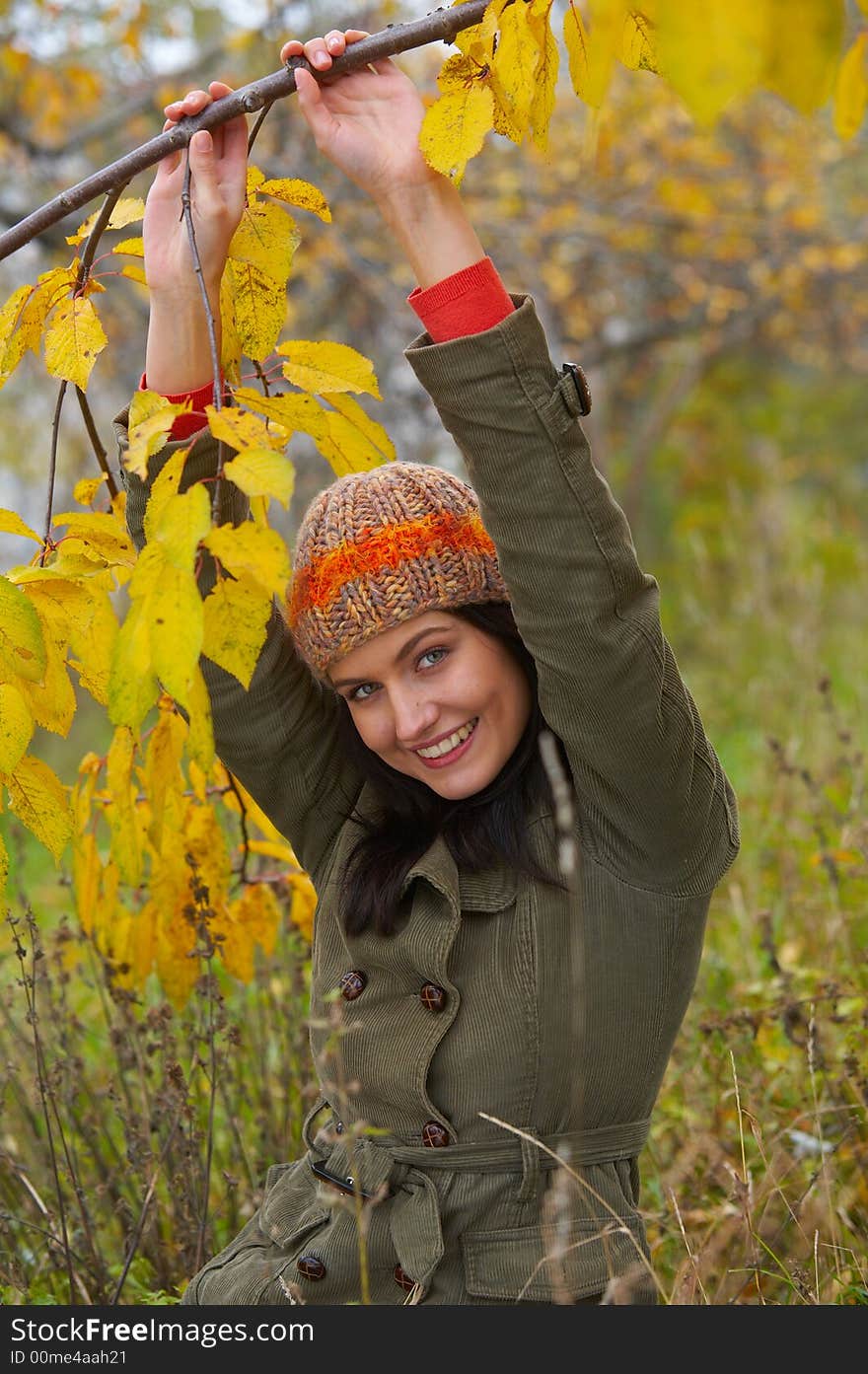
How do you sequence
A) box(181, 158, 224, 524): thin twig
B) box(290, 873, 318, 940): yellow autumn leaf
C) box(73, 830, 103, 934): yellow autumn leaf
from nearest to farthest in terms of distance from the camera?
box(181, 158, 224, 524): thin twig, box(73, 830, 103, 934): yellow autumn leaf, box(290, 873, 318, 940): yellow autumn leaf

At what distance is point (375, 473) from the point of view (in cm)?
174

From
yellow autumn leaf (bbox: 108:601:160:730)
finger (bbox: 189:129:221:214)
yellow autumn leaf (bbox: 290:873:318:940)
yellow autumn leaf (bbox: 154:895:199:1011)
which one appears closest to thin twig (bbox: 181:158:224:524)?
finger (bbox: 189:129:221:214)

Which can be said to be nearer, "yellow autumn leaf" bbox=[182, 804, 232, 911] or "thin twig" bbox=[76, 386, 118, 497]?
"thin twig" bbox=[76, 386, 118, 497]

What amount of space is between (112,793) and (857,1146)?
140cm

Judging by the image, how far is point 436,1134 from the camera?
1.61 m

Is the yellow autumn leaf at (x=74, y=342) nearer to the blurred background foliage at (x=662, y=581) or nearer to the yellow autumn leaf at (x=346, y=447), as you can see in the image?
the yellow autumn leaf at (x=346, y=447)

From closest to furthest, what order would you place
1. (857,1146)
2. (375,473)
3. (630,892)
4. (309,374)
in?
(309,374), (630,892), (375,473), (857,1146)

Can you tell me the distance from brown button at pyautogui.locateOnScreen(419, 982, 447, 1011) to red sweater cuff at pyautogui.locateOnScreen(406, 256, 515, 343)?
79cm

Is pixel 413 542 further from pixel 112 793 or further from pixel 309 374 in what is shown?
pixel 112 793

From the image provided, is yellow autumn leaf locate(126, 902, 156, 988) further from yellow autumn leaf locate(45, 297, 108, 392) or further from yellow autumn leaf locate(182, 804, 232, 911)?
yellow autumn leaf locate(45, 297, 108, 392)

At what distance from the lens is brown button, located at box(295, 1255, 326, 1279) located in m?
1.65

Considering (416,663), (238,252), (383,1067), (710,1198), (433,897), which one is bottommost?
(710,1198)

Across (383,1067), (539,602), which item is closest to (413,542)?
(539,602)

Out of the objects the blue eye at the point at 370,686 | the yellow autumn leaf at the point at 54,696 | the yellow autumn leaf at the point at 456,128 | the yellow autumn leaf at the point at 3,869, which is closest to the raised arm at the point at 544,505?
the yellow autumn leaf at the point at 456,128
